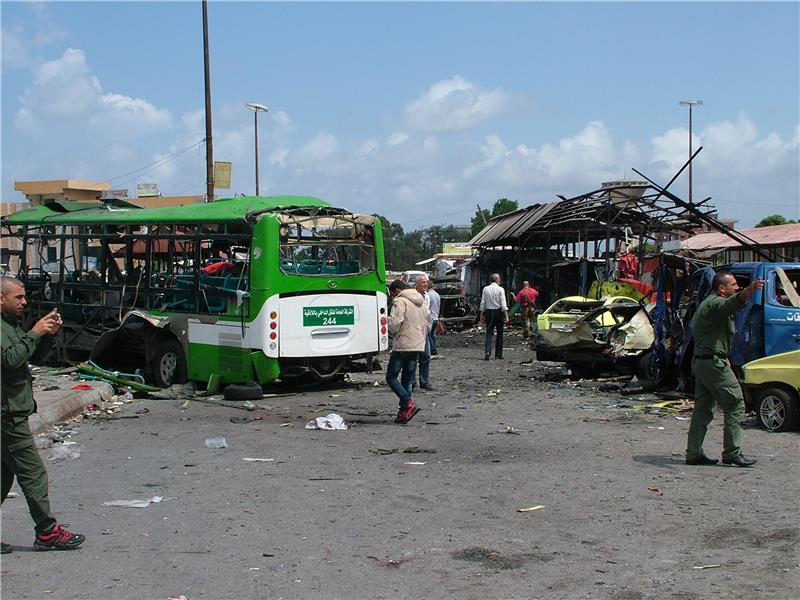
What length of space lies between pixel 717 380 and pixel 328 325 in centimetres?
694

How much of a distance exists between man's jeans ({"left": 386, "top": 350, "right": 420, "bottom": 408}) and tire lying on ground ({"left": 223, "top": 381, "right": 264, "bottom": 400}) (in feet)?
9.21

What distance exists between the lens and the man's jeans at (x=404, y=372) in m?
11.1

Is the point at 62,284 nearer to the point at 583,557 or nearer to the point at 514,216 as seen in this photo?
the point at 583,557

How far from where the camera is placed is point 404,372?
37.9 feet

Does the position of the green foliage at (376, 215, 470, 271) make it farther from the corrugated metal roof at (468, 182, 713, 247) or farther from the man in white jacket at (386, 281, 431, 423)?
the man in white jacket at (386, 281, 431, 423)

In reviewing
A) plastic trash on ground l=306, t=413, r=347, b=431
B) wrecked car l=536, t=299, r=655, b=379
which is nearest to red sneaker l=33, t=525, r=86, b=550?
plastic trash on ground l=306, t=413, r=347, b=431

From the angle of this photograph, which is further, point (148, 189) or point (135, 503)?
point (148, 189)

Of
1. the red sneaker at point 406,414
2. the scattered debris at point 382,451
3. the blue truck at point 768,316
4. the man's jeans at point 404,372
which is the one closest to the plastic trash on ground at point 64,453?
the scattered debris at point 382,451

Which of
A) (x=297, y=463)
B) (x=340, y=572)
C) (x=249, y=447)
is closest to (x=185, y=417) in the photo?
(x=249, y=447)

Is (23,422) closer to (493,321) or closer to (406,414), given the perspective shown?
(406,414)

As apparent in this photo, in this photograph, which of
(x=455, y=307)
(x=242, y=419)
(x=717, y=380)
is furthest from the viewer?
(x=455, y=307)

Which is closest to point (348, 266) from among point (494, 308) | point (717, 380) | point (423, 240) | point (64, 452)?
point (494, 308)

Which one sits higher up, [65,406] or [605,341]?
[605,341]

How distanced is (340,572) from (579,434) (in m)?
5.55
